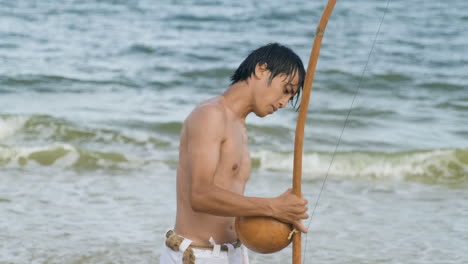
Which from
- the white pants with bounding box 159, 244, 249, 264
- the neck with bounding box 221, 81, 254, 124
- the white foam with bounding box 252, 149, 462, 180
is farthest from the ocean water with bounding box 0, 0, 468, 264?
the neck with bounding box 221, 81, 254, 124

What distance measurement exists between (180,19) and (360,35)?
4.20m

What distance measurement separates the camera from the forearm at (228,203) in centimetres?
242

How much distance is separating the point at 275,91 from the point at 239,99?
0.14 meters

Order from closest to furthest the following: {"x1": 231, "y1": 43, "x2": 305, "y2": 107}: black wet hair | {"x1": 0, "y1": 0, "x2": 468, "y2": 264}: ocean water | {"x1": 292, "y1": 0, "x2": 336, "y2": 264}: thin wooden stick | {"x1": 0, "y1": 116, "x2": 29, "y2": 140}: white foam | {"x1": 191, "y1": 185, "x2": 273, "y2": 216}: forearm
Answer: {"x1": 292, "y1": 0, "x2": 336, "y2": 264}: thin wooden stick < {"x1": 191, "y1": 185, "x2": 273, "y2": 216}: forearm < {"x1": 231, "y1": 43, "x2": 305, "y2": 107}: black wet hair < {"x1": 0, "y1": 0, "x2": 468, "y2": 264}: ocean water < {"x1": 0, "y1": 116, "x2": 29, "y2": 140}: white foam

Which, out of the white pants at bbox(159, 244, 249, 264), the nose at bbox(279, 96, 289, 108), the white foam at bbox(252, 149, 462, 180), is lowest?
the white foam at bbox(252, 149, 462, 180)

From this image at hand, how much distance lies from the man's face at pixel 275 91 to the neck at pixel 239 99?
0.17 feet

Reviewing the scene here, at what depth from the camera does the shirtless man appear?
2.44m

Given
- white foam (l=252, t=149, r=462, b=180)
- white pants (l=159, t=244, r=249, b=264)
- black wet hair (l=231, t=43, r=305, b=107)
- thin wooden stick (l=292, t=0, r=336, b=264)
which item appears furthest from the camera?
white foam (l=252, t=149, r=462, b=180)

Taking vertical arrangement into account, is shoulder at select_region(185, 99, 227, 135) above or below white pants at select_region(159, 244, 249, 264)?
above

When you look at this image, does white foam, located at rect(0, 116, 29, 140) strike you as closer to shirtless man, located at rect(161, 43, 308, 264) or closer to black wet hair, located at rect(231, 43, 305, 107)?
shirtless man, located at rect(161, 43, 308, 264)

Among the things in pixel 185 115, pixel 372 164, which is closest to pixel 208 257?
pixel 372 164

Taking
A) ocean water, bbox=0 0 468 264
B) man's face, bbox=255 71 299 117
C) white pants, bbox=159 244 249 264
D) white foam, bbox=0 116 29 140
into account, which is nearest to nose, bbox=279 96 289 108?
man's face, bbox=255 71 299 117

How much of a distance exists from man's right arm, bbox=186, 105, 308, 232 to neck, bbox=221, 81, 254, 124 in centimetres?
15

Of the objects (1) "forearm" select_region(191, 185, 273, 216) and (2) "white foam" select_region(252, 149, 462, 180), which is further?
(2) "white foam" select_region(252, 149, 462, 180)
